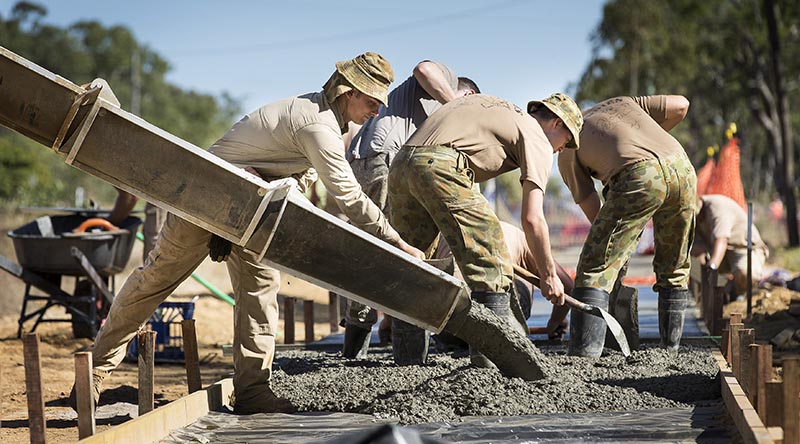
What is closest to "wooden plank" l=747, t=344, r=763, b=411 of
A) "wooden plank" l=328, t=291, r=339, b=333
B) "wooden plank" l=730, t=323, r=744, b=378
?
"wooden plank" l=730, t=323, r=744, b=378

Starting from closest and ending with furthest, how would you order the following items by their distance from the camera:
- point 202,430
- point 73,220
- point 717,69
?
point 202,430, point 73,220, point 717,69

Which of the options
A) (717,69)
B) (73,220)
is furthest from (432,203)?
(717,69)

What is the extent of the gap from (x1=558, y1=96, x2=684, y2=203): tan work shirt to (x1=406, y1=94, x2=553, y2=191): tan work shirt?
2.52ft

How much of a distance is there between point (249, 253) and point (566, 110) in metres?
1.89

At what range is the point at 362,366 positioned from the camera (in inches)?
208

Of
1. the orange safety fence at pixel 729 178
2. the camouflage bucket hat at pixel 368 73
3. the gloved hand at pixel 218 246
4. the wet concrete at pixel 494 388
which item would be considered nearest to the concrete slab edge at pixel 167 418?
the wet concrete at pixel 494 388

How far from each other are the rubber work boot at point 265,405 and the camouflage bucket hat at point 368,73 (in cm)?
143

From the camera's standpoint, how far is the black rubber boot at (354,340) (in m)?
5.77

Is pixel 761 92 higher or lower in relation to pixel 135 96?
lower

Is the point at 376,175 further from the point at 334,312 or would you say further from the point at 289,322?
the point at 334,312

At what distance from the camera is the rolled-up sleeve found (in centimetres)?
419

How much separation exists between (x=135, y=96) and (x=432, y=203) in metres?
45.7

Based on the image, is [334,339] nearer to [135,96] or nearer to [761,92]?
[761,92]

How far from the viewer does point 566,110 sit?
201 inches
